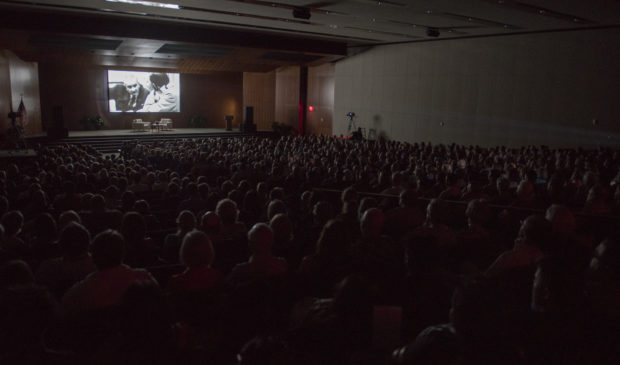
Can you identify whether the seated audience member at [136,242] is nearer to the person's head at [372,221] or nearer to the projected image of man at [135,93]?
the person's head at [372,221]

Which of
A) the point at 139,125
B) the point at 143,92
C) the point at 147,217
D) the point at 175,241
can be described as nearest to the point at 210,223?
the point at 175,241

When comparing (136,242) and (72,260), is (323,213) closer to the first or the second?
(136,242)

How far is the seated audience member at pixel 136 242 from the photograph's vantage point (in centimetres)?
378

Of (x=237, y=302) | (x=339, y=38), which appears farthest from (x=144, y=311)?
(x=339, y=38)

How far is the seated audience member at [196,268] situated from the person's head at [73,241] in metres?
0.75

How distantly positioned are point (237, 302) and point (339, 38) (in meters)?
17.9

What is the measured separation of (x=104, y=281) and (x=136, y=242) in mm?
1284

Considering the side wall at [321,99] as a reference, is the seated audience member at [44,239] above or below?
below

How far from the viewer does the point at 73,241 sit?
3006mm

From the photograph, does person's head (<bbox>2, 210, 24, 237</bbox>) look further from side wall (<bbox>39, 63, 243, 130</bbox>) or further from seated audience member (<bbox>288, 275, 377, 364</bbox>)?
side wall (<bbox>39, 63, 243, 130</bbox>)

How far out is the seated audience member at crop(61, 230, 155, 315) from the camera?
8.18 feet

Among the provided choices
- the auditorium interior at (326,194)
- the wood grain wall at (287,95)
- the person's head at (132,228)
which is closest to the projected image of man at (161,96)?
the auditorium interior at (326,194)

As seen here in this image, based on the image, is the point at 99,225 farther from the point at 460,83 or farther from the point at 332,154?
the point at 460,83

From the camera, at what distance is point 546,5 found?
10.0 meters
